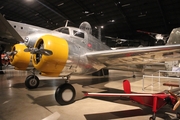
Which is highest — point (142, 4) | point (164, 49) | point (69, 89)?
point (142, 4)

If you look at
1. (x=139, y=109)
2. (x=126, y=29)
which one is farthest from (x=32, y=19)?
(x=139, y=109)

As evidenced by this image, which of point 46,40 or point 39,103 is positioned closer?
point 46,40

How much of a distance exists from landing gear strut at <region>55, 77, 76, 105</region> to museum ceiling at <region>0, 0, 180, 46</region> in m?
14.6

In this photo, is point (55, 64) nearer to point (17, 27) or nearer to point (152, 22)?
point (17, 27)

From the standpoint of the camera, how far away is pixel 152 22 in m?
19.0

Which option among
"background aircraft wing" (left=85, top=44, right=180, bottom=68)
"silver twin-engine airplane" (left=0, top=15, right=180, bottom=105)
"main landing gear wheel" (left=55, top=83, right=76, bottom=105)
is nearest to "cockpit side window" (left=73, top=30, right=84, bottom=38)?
"silver twin-engine airplane" (left=0, top=15, right=180, bottom=105)

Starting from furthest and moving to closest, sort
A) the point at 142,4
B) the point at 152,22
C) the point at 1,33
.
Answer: the point at 152,22 → the point at 142,4 → the point at 1,33

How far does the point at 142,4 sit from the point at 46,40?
15.5m

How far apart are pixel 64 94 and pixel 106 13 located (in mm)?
16219

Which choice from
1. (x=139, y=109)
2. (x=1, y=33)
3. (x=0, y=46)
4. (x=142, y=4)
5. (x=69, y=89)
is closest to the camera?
(x=139, y=109)

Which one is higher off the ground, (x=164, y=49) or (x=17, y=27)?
(x=17, y=27)

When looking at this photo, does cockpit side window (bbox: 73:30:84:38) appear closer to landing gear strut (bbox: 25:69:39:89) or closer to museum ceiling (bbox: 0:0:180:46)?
landing gear strut (bbox: 25:69:39:89)

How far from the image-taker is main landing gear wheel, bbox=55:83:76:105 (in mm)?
3775

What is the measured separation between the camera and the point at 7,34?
29.4 ft
